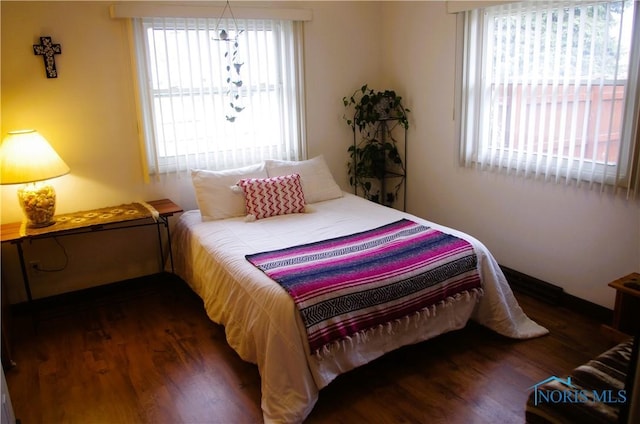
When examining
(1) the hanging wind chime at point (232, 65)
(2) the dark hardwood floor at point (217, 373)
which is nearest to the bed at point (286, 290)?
(2) the dark hardwood floor at point (217, 373)

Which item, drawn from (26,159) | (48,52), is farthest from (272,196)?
(48,52)

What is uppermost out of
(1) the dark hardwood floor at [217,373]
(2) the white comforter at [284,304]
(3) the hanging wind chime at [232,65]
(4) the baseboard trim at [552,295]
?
(3) the hanging wind chime at [232,65]

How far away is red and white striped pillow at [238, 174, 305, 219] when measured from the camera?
355 centimetres

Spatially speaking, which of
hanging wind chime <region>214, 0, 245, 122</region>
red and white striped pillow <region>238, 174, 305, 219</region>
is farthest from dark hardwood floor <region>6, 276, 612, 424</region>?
hanging wind chime <region>214, 0, 245, 122</region>

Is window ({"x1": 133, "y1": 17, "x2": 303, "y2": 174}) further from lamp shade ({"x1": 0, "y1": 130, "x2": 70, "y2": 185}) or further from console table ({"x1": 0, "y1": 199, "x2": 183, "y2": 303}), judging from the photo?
lamp shade ({"x1": 0, "y1": 130, "x2": 70, "y2": 185})

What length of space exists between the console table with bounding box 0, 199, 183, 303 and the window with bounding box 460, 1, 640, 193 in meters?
2.36

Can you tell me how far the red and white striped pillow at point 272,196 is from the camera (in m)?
3.55

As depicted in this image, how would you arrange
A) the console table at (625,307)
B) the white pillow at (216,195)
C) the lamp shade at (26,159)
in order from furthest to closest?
the white pillow at (216,195)
the lamp shade at (26,159)
the console table at (625,307)

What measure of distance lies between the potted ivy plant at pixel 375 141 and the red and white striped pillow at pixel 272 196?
1.02 m

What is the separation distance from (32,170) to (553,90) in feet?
10.7

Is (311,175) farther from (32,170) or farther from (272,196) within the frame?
(32,170)

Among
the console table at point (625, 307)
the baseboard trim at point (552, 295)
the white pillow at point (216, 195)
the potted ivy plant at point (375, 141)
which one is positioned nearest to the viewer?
the console table at point (625, 307)

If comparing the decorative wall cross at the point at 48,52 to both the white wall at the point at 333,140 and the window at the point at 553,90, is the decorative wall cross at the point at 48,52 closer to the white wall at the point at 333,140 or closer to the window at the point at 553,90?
the white wall at the point at 333,140

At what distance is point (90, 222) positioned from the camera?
3.19 metres
